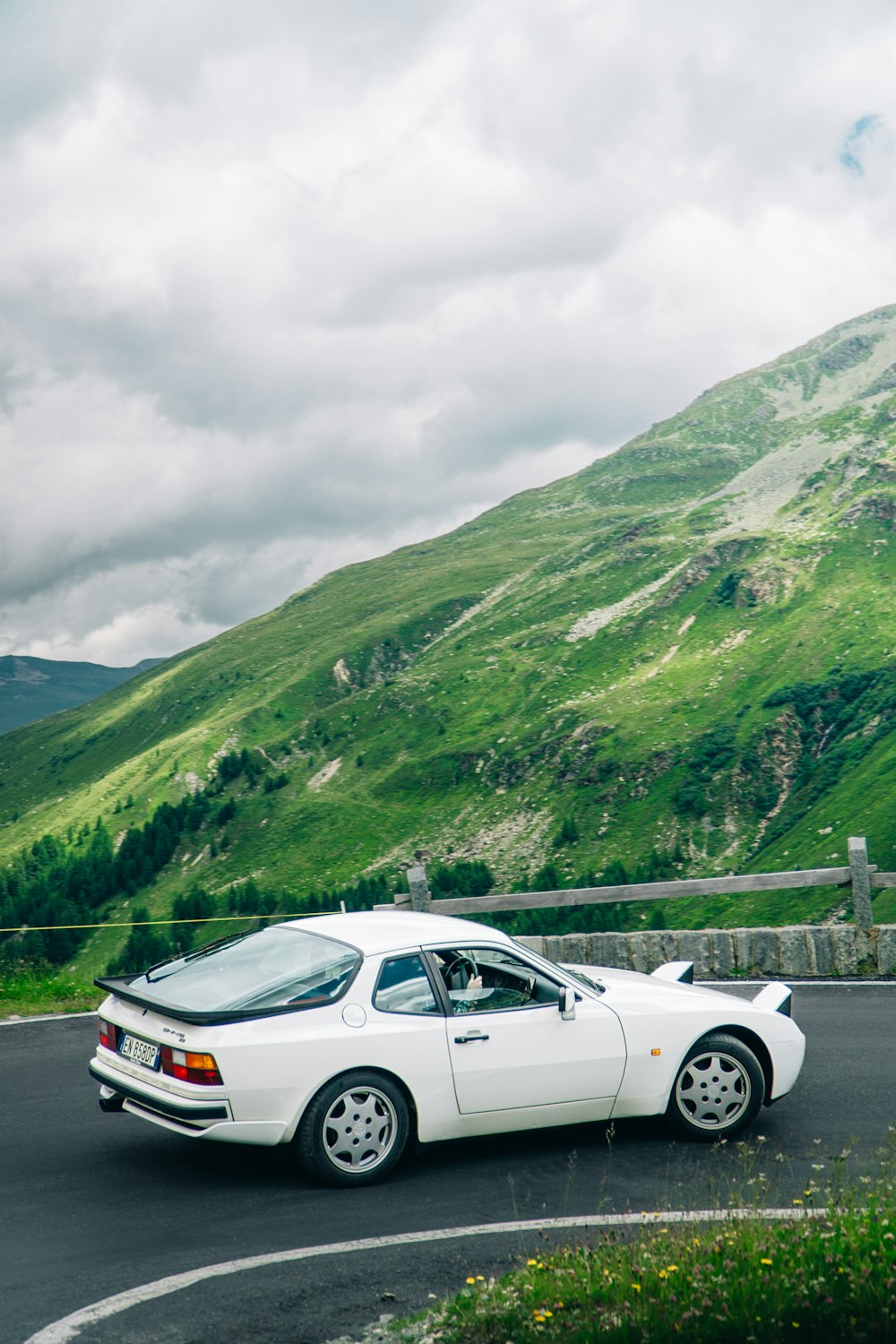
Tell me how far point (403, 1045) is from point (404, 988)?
15.9 inches

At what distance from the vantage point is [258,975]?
25.2 feet

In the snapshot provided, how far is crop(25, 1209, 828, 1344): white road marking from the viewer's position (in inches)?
213

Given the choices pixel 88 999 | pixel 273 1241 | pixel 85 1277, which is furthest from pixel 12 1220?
pixel 88 999

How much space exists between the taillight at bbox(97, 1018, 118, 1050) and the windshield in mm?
285

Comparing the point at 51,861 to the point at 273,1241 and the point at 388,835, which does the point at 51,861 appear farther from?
the point at 273,1241

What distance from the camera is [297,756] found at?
160m

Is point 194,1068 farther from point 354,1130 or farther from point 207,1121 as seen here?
point 354,1130

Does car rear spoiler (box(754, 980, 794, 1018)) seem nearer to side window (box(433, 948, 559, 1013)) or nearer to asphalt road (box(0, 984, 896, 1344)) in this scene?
asphalt road (box(0, 984, 896, 1344))

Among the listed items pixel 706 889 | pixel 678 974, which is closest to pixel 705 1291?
pixel 678 974

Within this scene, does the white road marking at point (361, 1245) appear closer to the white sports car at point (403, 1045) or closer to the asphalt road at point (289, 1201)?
the asphalt road at point (289, 1201)

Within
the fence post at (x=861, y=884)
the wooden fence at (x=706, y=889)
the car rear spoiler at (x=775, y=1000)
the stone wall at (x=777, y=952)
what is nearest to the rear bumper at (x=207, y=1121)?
the car rear spoiler at (x=775, y=1000)

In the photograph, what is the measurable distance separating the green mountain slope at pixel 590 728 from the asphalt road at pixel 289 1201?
78760 mm

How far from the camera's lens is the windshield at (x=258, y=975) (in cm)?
739

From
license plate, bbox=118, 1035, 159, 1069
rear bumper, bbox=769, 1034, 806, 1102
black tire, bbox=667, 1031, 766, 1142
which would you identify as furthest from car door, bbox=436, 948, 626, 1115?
license plate, bbox=118, 1035, 159, 1069
